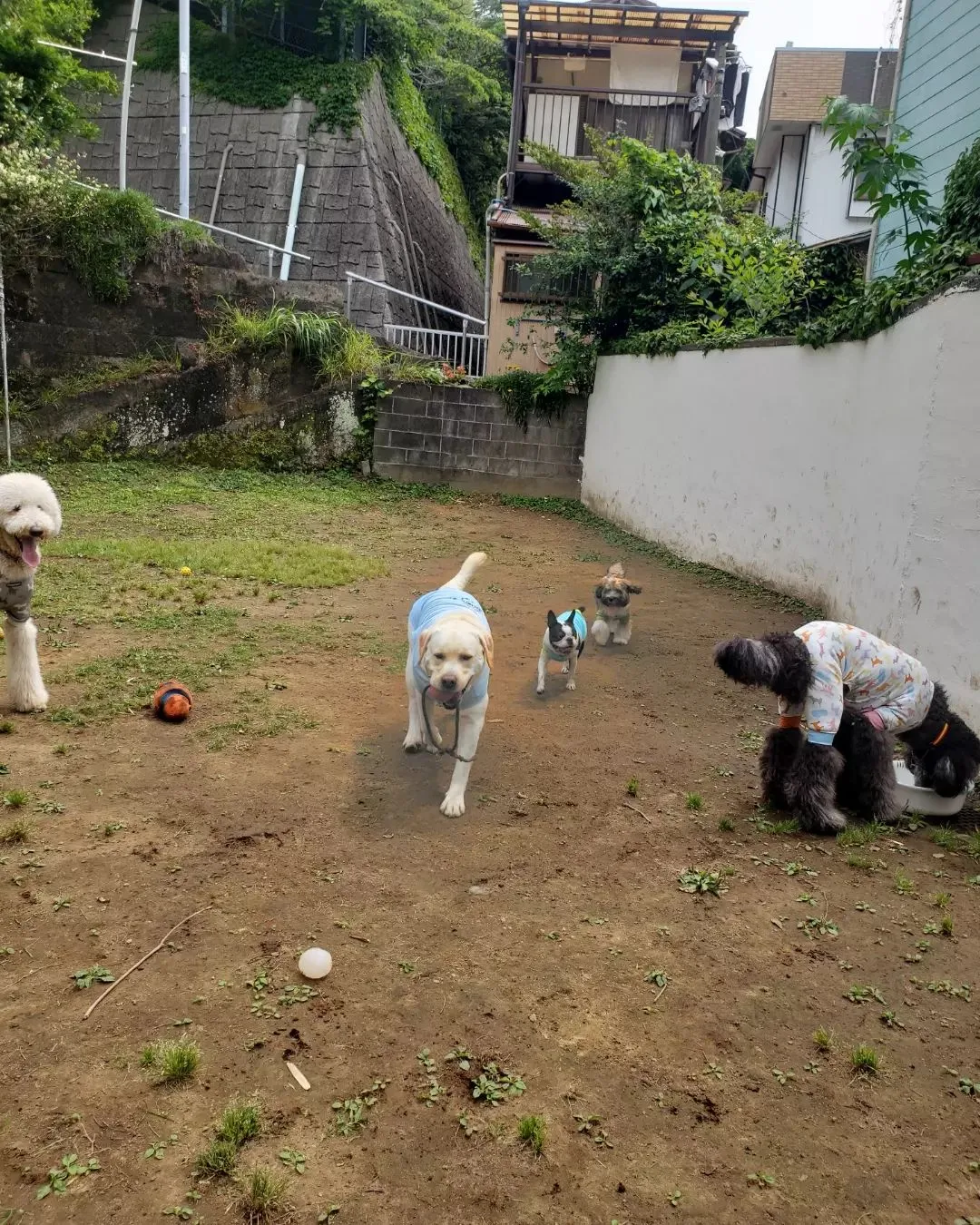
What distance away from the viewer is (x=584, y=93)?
16500 millimetres

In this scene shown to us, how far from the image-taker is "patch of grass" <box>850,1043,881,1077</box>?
2404 mm

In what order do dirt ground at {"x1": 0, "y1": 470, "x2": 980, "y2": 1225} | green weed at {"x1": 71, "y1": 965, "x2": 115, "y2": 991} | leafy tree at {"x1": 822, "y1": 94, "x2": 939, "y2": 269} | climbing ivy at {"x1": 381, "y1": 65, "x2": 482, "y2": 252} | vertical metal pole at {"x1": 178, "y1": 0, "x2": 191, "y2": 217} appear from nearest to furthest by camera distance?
dirt ground at {"x1": 0, "y1": 470, "x2": 980, "y2": 1225}
green weed at {"x1": 71, "y1": 965, "x2": 115, "y2": 991}
leafy tree at {"x1": 822, "y1": 94, "x2": 939, "y2": 269}
vertical metal pole at {"x1": 178, "y1": 0, "x2": 191, "y2": 217}
climbing ivy at {"x1": 381, "y1": 65, "x2": 482, "y2": 252}

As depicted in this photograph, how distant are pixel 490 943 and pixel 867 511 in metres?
4.46

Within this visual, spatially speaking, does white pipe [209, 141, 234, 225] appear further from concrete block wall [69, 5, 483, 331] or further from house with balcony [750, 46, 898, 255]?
house with balcony [750, 46, 898, 255]

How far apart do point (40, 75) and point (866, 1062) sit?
17809 millimetres

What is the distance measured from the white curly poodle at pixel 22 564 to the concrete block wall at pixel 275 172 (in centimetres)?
1519

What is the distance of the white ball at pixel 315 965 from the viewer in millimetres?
2678

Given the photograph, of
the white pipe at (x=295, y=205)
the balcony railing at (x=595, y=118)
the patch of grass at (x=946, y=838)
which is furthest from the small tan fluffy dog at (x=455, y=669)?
the white pipe at (x=295, y=205)

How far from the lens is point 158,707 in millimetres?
4531

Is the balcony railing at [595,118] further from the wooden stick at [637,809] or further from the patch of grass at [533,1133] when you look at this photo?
the patch of grass at [533,1133]

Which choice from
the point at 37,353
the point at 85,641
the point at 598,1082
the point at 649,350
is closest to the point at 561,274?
the point at 649,350

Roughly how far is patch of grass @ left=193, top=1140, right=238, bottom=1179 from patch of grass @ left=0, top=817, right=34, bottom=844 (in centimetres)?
179

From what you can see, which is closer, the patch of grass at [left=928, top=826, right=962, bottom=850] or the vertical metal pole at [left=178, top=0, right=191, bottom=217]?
the patch of grass at [left=928, top=826, right=962, bottom=850]

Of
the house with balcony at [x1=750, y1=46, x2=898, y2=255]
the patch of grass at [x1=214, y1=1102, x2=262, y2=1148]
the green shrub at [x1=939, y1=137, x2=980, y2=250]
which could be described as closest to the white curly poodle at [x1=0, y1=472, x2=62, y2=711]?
the patch of grass at [x1=214, y1=1102, x2=262, y2=1148]
